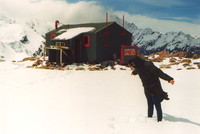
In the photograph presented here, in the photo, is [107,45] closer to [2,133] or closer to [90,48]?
[90,48]

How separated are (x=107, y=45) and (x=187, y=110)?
21.4m

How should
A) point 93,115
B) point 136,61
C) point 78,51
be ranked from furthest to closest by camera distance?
A: point 78,51, point 93,115, point 136,61

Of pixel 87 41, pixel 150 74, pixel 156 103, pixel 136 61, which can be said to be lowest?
pixel 156 103

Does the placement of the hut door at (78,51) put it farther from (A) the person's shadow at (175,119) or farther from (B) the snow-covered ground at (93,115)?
(A) the person's shadow at (175,119)

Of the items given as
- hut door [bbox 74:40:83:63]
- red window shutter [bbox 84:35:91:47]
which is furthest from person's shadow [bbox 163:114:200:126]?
hut door [bbox 74:40:83:63]

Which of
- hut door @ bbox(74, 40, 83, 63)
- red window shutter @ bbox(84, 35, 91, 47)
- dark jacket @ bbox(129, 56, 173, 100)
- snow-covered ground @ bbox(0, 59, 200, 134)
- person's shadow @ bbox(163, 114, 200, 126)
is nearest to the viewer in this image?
snow-covered ground @ bbox(0, 59, 200, 134)

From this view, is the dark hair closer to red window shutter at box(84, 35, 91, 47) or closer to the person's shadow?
the person's shadow

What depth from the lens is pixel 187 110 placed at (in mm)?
7785

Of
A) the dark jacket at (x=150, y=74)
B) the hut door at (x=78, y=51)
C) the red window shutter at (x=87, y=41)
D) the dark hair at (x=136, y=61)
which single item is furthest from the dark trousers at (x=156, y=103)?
the hut door at (x=78, y=51)

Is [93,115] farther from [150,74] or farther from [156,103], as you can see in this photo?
[150,74]

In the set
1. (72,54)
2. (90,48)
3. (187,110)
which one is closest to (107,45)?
(90,48)

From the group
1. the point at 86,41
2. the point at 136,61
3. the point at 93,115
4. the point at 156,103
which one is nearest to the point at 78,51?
the point at 86,41

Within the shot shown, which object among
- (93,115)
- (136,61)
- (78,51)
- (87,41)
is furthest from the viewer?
(78,51)

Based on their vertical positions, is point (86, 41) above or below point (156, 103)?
above
